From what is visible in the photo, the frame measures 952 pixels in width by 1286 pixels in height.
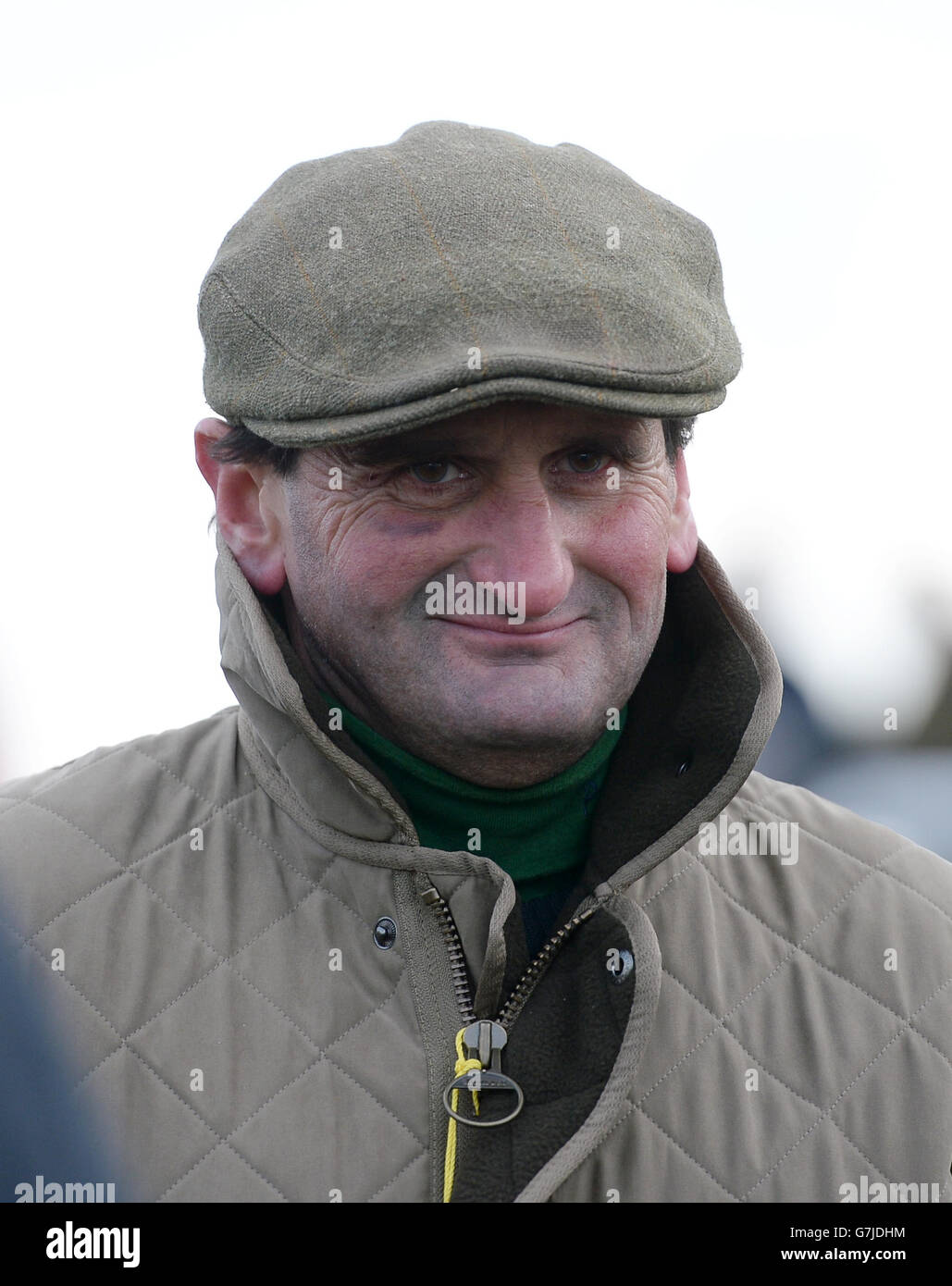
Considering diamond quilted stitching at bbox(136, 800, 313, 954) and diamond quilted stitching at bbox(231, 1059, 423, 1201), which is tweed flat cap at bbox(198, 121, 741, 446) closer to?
diamond quilted stitching at bbox(136, 800, 313, 954)

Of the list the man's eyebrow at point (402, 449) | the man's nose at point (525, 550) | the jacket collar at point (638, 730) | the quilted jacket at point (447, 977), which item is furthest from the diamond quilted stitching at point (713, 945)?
the man's eyebrow at point (402, 449)

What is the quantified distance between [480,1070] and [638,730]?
24.7 inches

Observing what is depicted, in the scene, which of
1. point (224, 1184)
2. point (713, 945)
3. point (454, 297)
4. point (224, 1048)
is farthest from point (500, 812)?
point (454, 297)

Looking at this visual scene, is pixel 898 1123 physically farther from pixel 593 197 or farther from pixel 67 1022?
pixel 593 197

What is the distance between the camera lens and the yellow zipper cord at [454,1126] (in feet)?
5.93

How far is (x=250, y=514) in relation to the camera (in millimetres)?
2141

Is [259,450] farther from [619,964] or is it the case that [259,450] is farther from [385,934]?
[619,964]

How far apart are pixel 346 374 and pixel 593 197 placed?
1.48 ft

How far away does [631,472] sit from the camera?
6.61 ft

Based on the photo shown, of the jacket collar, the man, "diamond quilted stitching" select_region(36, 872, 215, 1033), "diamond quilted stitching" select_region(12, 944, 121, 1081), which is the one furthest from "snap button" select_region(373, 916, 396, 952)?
"diamond quilted stitching" select_region(12, 944, 121, 1081)

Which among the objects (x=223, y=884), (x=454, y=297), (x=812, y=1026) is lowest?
(x=812, y=1026)

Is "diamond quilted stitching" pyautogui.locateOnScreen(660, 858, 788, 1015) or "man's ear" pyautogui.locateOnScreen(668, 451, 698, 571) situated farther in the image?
"man's ear" pyautogui.locateOnScreen(668, 451, 698, 571)

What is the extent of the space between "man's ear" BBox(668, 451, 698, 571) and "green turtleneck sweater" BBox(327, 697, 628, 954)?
0.98ft

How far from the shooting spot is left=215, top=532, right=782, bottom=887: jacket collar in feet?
6.47
